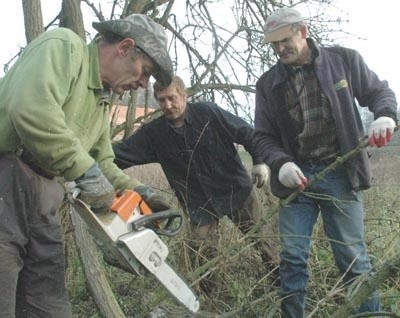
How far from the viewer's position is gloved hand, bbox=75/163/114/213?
2201 millimetres

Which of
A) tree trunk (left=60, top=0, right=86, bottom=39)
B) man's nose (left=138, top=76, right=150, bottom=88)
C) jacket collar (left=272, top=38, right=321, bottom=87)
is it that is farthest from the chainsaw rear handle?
tree trunk (left=60, top=0, right=86, bottom=39)

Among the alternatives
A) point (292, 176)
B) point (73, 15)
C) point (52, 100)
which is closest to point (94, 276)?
point (292, 176)

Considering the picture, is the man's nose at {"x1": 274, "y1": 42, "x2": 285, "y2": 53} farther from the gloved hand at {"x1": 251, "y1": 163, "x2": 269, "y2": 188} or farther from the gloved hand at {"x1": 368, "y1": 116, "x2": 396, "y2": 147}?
the gloved hand at {"x1": 251, "y1": 163, "x2": 269, "y2": 188}

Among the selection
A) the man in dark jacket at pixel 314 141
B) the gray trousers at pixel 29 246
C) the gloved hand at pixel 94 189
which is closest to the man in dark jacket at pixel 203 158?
the man in dark jacket at pixel 314 141

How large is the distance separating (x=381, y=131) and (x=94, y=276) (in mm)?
1970

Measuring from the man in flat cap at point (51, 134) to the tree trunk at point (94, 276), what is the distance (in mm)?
684

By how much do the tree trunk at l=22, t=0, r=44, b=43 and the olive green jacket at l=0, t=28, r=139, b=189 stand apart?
1.65 m

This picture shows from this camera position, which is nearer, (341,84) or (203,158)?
(341,84)

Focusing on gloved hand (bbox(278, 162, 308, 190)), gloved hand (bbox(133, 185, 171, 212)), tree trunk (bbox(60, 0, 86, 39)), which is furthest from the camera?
tree trunk (bbox(60, 0, 86, 39))

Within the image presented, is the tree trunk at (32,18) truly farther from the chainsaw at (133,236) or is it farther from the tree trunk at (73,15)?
the chainsaw at (133,236)

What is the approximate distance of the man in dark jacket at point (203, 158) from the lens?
13.0 ft

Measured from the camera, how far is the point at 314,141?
10.5 feet

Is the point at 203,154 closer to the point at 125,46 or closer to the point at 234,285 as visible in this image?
the point at 234,285

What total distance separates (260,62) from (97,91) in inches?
123
